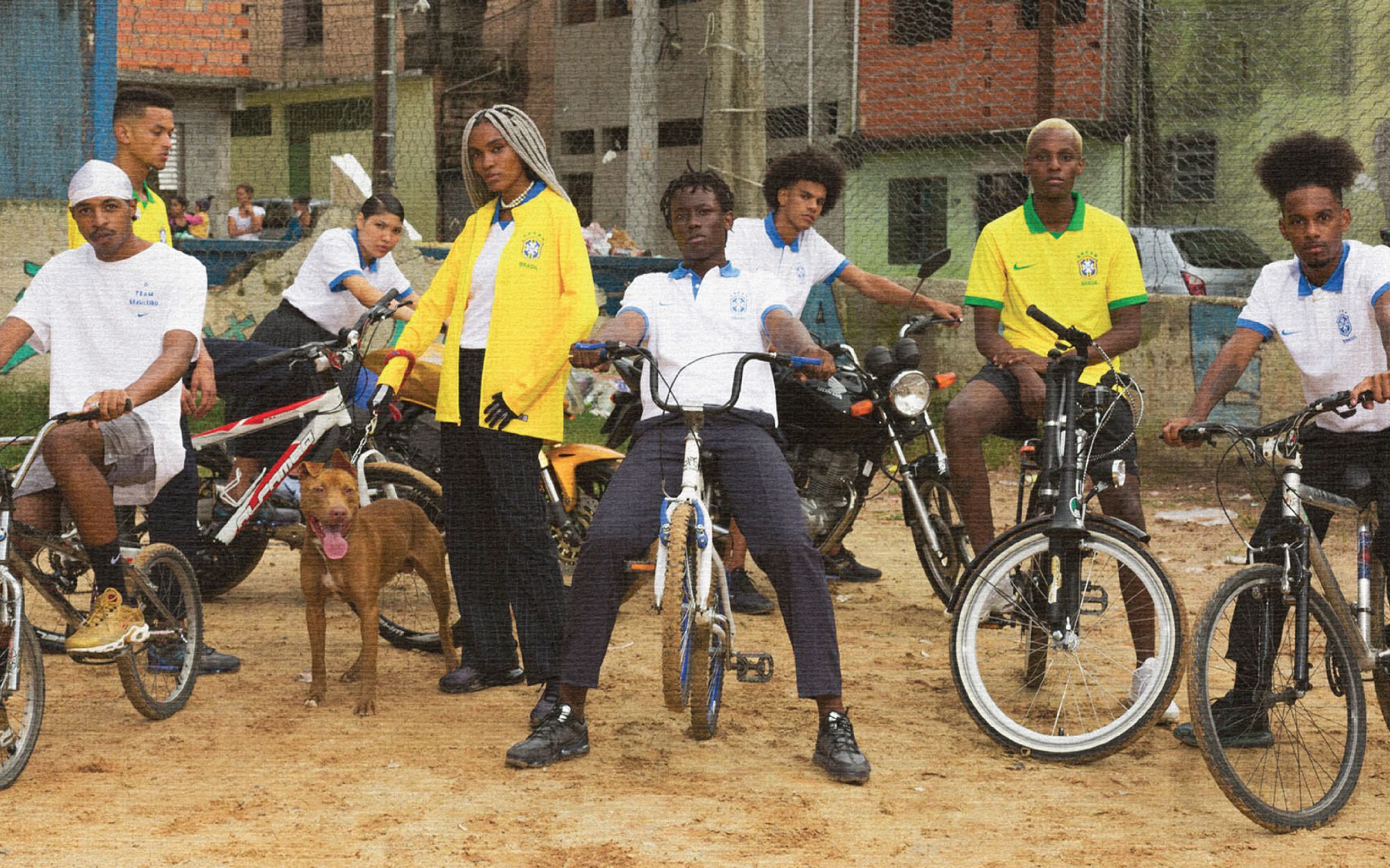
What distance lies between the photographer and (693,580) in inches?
187

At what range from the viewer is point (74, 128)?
37.5ft

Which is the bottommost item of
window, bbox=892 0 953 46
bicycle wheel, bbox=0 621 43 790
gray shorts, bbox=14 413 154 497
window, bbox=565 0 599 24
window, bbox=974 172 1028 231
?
bicycle wheel, bbox=0 621 43 790

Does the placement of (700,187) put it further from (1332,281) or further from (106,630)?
(106,630)

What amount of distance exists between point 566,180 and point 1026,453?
18857 millimetres

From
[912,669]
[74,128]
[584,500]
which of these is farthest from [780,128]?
[912,669]

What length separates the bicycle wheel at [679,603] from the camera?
4.52 metres

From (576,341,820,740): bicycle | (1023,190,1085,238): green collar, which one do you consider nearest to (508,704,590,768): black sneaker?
(576,341,820,740): bicycle

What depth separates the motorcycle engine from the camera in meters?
7.12

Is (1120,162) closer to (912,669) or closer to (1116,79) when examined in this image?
(1116,79)

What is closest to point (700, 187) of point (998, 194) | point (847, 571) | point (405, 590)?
point (405, 590)

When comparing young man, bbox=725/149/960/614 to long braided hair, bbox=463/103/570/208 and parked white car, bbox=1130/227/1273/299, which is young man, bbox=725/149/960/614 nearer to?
long braided hair, bbox=463/103/570/208

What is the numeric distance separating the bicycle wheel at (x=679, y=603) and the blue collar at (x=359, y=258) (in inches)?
128

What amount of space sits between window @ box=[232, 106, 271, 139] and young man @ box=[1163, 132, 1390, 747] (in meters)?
28.3

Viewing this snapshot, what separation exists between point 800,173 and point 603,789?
3673 millimetres
